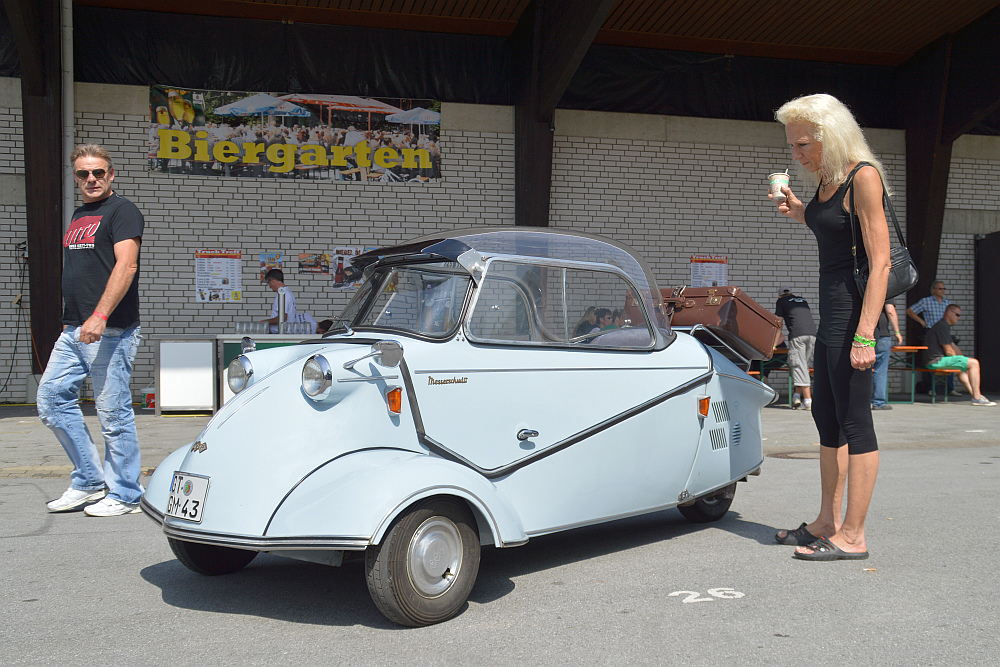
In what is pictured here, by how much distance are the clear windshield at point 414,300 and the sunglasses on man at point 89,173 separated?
2.16 m

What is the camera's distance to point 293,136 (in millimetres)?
12812

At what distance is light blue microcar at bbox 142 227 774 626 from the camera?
3.14 metres

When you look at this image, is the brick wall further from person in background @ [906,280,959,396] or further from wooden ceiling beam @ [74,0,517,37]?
wooden ceiling beam @ [74,0,517,37]

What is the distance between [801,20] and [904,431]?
7.26 meters

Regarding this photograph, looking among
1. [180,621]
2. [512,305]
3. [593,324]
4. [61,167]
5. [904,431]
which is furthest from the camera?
[61,167]

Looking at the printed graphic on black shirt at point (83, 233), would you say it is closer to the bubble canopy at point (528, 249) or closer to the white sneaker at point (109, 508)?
the white sneaker at point (109, 508)

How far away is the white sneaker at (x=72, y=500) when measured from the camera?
207 inches

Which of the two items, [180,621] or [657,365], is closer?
[180,621]

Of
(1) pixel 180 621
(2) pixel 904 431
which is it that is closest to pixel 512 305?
(1) pixel 180 621

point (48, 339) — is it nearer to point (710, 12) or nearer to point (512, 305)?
point (512, 305)

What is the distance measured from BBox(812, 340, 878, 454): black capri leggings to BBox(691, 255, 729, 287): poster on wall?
10360 mm

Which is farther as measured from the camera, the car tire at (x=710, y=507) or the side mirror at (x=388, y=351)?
the car tire at (x=710, y=507)

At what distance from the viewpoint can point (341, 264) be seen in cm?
1305

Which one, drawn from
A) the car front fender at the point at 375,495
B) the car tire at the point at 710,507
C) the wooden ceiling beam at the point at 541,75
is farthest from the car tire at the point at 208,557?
the wooden ceiling beam at the point at 541,75
